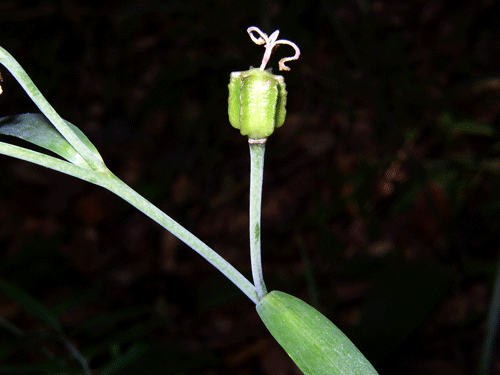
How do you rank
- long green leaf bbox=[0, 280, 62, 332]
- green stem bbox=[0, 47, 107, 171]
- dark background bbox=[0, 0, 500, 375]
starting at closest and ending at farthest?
green stem bbox=[0, 47, 107, 171] → long green leaf bbox=[0, 280, 62, 332] → dark background bbox=[0, 0, 500, 375]

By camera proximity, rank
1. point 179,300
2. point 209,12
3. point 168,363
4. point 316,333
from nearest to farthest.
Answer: point 316,333 → point 168,363 → point 179,300 → point 209,12

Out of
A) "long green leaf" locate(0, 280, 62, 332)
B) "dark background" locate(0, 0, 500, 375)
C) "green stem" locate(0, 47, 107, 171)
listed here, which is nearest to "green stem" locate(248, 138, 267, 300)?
"green stem" locate(0, 47, 107, 171)

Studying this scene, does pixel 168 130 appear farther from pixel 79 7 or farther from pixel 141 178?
pixel 79 7

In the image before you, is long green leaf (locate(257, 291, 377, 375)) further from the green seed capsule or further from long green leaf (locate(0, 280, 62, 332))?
long green leaf (locate(0, 280, 62, 332))

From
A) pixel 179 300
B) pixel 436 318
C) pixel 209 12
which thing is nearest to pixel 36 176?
pixel 179 300

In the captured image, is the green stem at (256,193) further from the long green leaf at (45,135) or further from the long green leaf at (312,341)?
the long green leaf at (45,135)

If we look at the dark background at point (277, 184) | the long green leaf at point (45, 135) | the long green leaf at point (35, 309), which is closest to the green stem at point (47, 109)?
the long green leaf at point (45, 135)
